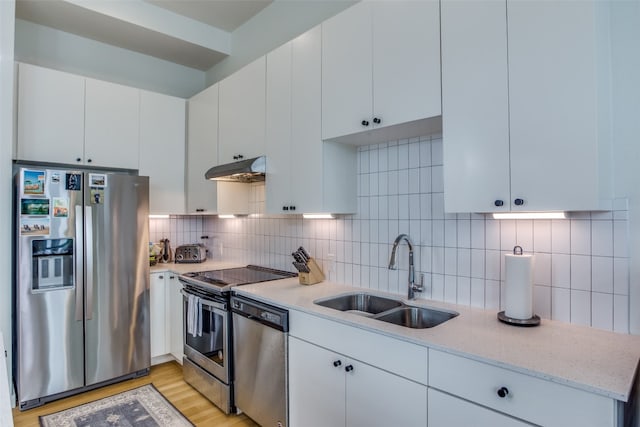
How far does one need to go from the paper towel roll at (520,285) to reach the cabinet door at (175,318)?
2599mm

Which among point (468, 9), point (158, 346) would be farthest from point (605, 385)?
point (158, 346)

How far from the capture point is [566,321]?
5.28 ft

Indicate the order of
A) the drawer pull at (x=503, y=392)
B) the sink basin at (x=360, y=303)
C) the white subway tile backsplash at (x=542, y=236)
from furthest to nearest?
the sink basin at (x=360, y=303)
the white subway tile backsplash at (x=542, y=236)
the drawer pull at (x=503, y=392)

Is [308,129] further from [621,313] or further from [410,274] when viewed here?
[621,313]

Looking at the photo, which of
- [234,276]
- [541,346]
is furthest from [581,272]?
[234,276]

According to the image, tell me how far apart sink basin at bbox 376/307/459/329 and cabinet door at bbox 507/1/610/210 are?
0.76 meters

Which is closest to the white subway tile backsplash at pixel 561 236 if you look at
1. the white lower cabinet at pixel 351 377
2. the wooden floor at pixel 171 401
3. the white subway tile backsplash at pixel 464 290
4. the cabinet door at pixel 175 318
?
the white subway tile backsplash at pixel 464 290

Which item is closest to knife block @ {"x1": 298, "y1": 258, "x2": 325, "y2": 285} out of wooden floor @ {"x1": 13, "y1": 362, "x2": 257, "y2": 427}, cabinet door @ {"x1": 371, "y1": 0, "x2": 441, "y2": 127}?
wooden floor @ {"x1": 13, "y1": 362, "x2": 257, "y2": 427}

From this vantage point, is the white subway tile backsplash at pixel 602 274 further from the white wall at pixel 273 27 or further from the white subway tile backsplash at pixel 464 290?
the white wall at pixel 273 27

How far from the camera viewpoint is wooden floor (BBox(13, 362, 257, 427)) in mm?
2430

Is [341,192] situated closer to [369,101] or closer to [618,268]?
[369,101]

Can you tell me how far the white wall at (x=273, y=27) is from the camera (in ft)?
9.21

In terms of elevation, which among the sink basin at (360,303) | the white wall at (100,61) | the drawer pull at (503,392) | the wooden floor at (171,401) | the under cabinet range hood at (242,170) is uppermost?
the white wall at (100,61)

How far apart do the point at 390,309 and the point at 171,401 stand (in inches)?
72.9
